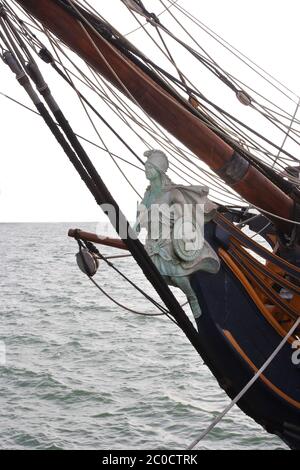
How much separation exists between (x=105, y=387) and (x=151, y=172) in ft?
26.1

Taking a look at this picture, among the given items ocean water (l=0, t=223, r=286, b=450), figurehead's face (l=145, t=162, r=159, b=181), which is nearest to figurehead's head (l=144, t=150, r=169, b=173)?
figurehead's face (l=145, t=162, r=159, b=181)

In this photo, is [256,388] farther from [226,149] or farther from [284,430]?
[226,149]

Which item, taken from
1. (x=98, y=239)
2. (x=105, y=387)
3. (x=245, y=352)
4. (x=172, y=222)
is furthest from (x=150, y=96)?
(x=105, y=387)

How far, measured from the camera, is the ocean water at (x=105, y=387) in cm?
1045

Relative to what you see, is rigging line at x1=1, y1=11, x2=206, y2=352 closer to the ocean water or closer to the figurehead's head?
the figurehead's head

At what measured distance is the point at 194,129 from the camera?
6102mm

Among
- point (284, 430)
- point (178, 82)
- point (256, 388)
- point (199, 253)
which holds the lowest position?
point (284, 430)

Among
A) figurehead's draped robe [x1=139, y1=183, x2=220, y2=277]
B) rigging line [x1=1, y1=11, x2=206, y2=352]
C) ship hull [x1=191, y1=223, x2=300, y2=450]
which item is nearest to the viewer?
rigging line [x1=1, y1=11, x2=206, y2=352]

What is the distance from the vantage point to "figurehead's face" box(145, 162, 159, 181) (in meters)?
5.75

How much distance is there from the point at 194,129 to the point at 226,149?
0.35 meters

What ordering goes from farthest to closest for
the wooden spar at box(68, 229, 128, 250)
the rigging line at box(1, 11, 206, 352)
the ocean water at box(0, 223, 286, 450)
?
the ocean water at box(0, 223, 286, 450) < the wooden spar at box(68, 229, 128, 250) < the rigging line at box(1, 11, 206, 352)

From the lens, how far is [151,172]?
5750 mm

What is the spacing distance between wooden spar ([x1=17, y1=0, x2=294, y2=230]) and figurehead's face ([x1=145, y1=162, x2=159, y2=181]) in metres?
0.50
